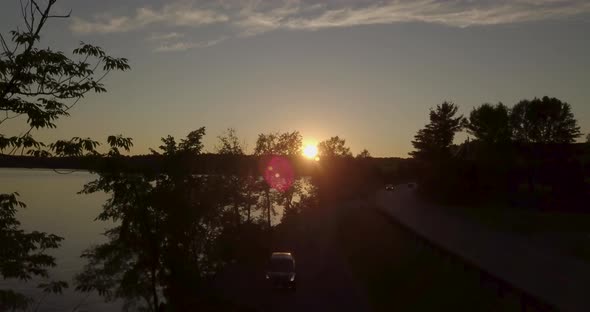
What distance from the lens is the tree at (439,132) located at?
99312mm

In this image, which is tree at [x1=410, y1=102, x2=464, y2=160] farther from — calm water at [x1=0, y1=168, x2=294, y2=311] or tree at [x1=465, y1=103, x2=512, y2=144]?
calm water at [x1=0, y1=168, x2=294, y2=311]

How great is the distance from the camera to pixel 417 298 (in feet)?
77.6

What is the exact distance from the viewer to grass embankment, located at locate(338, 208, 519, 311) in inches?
847

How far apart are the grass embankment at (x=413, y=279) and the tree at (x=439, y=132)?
2298 inches

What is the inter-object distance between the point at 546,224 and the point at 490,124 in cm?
6037

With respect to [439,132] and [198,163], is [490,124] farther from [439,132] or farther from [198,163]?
[198,163]

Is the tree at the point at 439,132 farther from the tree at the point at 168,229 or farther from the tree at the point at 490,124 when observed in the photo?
the tree at the point at 168,229

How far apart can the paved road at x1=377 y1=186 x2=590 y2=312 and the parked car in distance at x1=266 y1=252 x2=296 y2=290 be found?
10194 mm

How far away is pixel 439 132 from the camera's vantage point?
3942 inches

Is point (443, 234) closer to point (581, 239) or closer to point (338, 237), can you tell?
point (581, 239)

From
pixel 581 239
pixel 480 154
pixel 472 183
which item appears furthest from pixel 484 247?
pixel 480 154

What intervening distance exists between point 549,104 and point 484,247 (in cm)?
8358

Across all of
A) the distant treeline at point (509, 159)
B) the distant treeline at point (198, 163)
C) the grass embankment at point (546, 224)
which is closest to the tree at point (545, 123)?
the distant treeline at point (509, 159)

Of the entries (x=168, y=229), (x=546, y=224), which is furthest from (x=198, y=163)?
(x=546, y=224)
